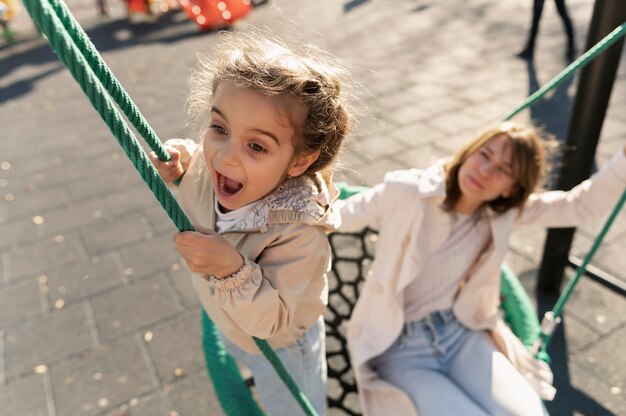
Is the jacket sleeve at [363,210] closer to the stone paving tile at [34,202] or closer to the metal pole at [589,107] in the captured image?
the metal pole at [589,107]

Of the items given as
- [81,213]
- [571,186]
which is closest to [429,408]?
[571,186]

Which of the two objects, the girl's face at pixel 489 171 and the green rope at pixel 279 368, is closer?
the green rope at pixel 279 368

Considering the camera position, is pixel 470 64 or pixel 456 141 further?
pixel 470 64

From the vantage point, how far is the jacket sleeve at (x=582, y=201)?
1.79 metres

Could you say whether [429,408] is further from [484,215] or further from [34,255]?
[34,255]

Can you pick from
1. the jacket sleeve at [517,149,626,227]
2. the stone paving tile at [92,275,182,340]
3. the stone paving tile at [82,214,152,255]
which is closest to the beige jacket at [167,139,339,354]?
the jacket sleeve at [517,149,626,227]

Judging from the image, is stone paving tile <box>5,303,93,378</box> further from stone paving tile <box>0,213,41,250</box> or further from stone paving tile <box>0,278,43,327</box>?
stone paving tile <box>0,213,41,250</box>

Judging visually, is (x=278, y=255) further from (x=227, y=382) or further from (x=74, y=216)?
(x=74, y=216)

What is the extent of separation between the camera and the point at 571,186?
2.28m

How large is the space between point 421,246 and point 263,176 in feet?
3.11

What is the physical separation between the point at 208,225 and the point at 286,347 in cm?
41

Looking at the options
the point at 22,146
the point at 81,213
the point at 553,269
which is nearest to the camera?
the point at 553,269

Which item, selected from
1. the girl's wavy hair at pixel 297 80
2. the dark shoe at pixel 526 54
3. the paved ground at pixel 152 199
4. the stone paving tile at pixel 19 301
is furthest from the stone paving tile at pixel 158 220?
the dark shoe at pixel 526 54

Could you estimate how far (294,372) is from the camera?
4.94 ft
